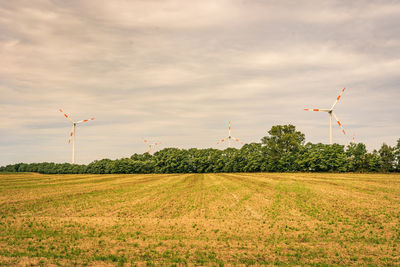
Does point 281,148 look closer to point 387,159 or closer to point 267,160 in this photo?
point 267,160

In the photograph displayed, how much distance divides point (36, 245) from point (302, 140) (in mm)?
136841

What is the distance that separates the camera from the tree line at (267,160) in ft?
370

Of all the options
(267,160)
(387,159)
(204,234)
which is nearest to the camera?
(204,234)

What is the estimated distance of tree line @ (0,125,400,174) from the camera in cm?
11283

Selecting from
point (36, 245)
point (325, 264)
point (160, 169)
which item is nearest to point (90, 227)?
point (36, 245)

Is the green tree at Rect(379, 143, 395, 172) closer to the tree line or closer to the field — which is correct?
the tree line

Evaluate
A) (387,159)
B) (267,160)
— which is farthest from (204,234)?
(267,160)

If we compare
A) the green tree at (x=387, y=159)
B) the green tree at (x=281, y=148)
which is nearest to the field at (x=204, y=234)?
the green tree at (x=387, y=159)

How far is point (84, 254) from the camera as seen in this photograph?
16.0 m

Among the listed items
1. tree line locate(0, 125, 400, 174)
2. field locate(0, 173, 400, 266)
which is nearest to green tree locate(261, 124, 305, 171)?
tree line locate(0, 125, 400, 174)

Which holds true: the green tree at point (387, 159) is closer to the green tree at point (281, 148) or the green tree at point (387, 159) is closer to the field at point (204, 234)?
the green tree at point (281, 148)

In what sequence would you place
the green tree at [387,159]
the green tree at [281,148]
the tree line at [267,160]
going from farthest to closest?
1. the green tree at [281,148]
2. the tree line at [267,160]
3. the green tree at [387,159]

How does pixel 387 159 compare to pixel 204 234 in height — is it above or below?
above

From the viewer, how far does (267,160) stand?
138 meters
